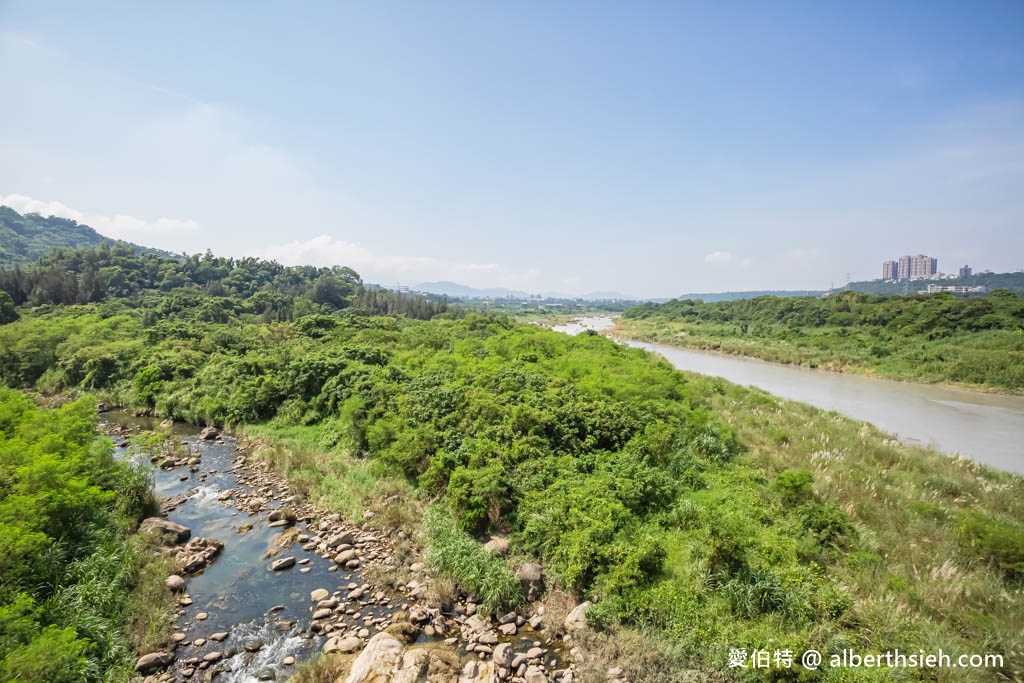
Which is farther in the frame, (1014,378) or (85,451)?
(1014,378)

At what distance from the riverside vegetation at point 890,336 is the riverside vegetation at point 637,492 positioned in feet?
79.0

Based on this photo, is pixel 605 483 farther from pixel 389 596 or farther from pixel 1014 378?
pixel 1014 378

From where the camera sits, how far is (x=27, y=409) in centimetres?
1259

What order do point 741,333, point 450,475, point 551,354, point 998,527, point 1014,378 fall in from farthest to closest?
point 741,333 < point 1014,378 < point 551,354 < point 450,475 < point 998,527

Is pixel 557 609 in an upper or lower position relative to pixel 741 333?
lower

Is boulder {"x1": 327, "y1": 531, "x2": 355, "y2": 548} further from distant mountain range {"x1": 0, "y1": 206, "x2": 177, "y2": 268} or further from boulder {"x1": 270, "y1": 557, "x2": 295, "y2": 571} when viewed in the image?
distant mountain range {"x1": 0, "y1": 206, "x2": 177, "y2": 268}

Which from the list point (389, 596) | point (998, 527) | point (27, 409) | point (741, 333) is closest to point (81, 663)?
point (389, 596)

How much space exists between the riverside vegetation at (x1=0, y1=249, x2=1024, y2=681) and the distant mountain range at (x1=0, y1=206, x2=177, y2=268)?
4790 inches

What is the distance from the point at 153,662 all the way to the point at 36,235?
683 ft

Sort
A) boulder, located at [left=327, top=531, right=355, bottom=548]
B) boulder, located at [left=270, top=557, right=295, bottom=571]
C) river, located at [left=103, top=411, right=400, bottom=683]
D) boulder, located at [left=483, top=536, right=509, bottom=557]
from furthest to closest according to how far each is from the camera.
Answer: boulder, located at [left=327, top=531, right=355, bottom=548] < boulder, located at [left=270, top=557, right=295, bottom=571] < boulder, located at [left=483, top=536, right=509, bottom=557] < river, located at [left=103, top=411, right=400, bottom=683]

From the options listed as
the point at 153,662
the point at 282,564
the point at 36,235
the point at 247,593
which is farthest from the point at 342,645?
the point at 36,235

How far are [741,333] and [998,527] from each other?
64.0m

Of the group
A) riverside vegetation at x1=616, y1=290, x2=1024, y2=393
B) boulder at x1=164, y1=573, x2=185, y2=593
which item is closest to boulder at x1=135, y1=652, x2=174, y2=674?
boulder at x1=164, y1=573, x2=185, y2=593

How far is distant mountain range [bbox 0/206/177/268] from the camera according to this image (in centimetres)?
11341
